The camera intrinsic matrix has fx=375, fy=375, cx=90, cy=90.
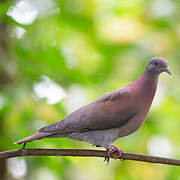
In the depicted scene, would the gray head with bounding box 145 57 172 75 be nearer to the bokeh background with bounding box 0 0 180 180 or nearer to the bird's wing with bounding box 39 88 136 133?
the bird's wing with bounding box 39 88 136 133

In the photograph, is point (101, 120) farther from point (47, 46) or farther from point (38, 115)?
point (47, 46)

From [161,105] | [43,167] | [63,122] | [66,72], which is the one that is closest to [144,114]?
[63,122]

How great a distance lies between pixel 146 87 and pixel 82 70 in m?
1.64

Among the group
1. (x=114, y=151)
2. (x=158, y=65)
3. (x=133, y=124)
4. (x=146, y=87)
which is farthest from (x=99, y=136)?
(x=158, y=65)

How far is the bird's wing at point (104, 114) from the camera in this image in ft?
9.74

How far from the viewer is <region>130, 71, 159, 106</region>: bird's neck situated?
119 inches

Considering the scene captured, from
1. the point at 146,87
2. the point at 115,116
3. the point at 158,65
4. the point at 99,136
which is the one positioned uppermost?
the point at 158,65

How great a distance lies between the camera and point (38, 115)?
3592 mm

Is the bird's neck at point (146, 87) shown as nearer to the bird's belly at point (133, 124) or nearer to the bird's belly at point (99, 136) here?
the bird's belly at point (133, 124)

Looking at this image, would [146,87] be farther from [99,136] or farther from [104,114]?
[99,136]

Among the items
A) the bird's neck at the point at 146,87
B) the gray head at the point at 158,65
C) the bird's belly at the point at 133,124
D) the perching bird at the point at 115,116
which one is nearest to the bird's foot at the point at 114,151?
the perching bird at the point at 115,116

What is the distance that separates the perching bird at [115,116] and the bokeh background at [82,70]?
9.8 inches

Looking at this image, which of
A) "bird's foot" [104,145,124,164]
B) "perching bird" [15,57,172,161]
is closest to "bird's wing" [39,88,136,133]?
"perching bird" [15,57,172,161]

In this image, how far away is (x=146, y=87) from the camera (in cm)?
306
